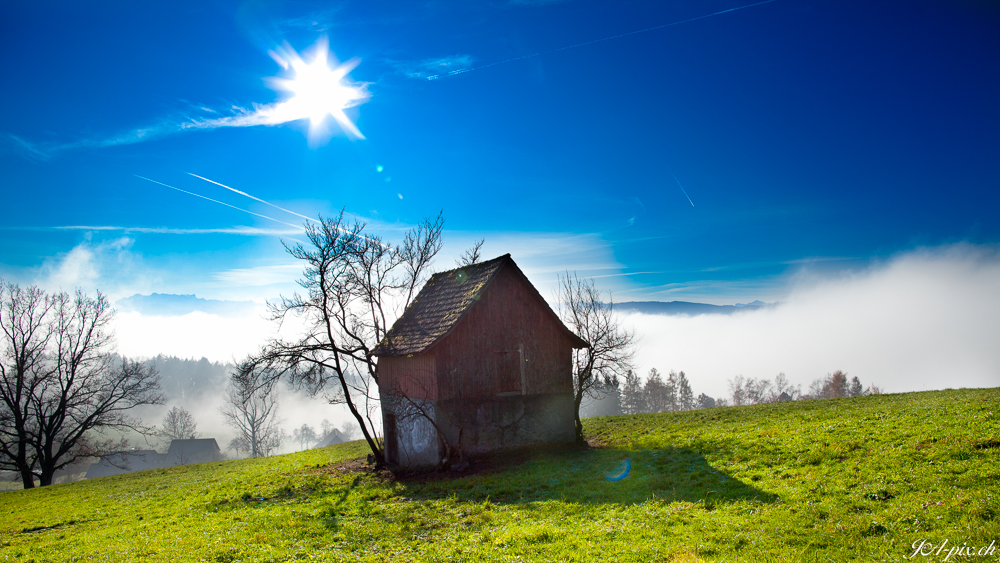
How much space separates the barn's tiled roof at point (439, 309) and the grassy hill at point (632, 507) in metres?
5.75

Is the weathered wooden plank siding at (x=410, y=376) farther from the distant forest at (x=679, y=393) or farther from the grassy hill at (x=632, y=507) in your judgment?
the distant forest at (x=679, y=393)

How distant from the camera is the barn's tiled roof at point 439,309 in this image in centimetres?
2170

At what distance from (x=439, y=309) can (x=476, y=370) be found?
370cm

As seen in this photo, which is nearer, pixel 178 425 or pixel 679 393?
pixel 178 425

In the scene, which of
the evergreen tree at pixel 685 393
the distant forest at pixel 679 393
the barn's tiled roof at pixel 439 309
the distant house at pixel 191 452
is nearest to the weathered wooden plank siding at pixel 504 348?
the barn's tiled roof at pixel 439 309

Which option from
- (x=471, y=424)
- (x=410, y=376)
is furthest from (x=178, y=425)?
(x=471, y=424)

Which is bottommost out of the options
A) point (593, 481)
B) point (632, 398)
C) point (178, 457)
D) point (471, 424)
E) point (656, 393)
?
point (178, 457)

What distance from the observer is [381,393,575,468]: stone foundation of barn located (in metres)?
20.7

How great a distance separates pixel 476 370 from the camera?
21.7m

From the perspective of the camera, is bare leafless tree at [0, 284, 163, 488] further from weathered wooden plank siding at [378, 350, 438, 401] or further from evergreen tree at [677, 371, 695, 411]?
evergreen tree at [677, 371, 695, 411]

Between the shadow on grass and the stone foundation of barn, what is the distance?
4.13 ft

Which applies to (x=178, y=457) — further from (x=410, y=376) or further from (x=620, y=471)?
(x=620, y=471)

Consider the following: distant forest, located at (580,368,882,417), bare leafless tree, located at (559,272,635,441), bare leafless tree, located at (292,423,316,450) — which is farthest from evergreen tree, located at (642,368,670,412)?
bare leafless tree, located at (292,423,316,450)

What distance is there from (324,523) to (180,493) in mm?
11505
